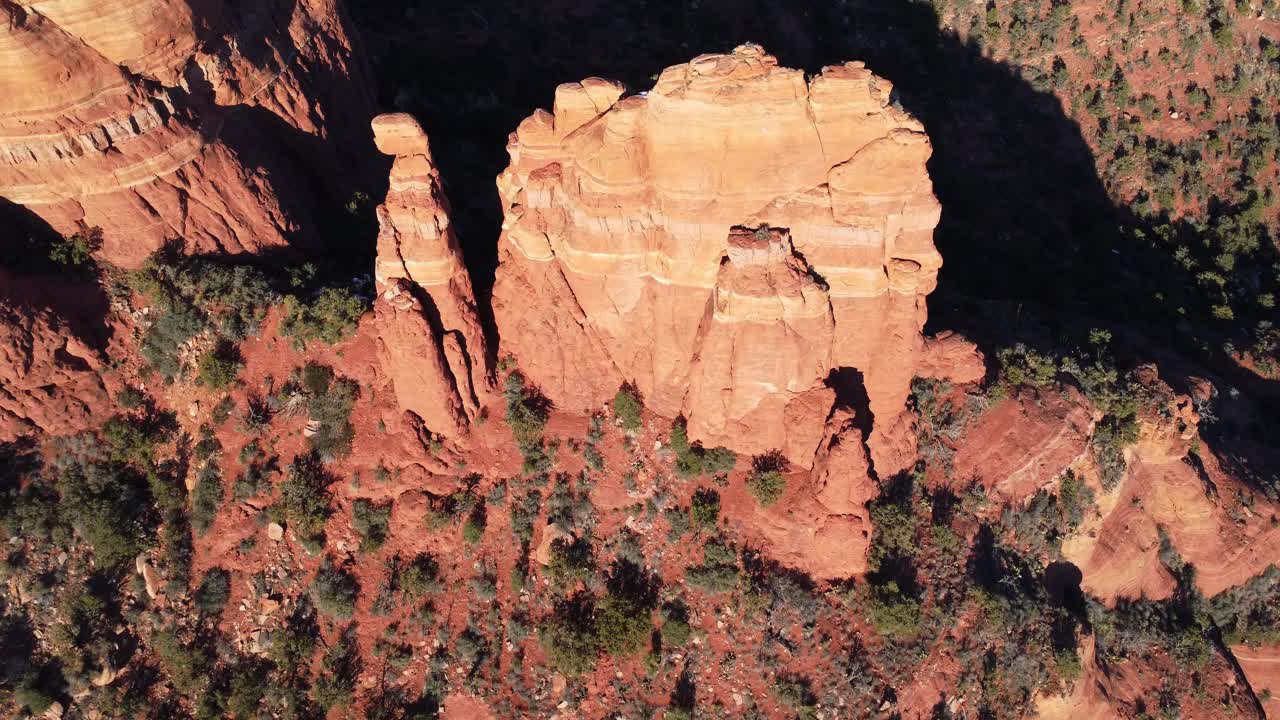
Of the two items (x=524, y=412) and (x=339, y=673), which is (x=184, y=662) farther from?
(x=524, y=412)

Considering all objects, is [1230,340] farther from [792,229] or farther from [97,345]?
[97,345]

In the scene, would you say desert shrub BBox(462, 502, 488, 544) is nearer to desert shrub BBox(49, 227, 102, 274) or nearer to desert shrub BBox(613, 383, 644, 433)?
desert shrub BBox(613, 383, 644, 433)

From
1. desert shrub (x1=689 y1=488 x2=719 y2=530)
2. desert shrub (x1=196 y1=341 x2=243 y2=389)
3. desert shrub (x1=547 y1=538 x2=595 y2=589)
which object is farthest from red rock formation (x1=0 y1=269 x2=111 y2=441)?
desert shrub (x1=689 y1=488 x2=719 y2=530)

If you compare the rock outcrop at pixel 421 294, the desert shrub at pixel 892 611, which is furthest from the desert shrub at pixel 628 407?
the desert shrub at pixel 892 611

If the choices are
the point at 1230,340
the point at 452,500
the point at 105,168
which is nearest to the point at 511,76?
the point at 105,168

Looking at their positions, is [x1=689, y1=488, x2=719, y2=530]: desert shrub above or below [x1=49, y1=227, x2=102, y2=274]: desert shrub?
below

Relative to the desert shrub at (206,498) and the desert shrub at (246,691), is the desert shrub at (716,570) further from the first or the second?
→ the desert shrub at (206,498)
